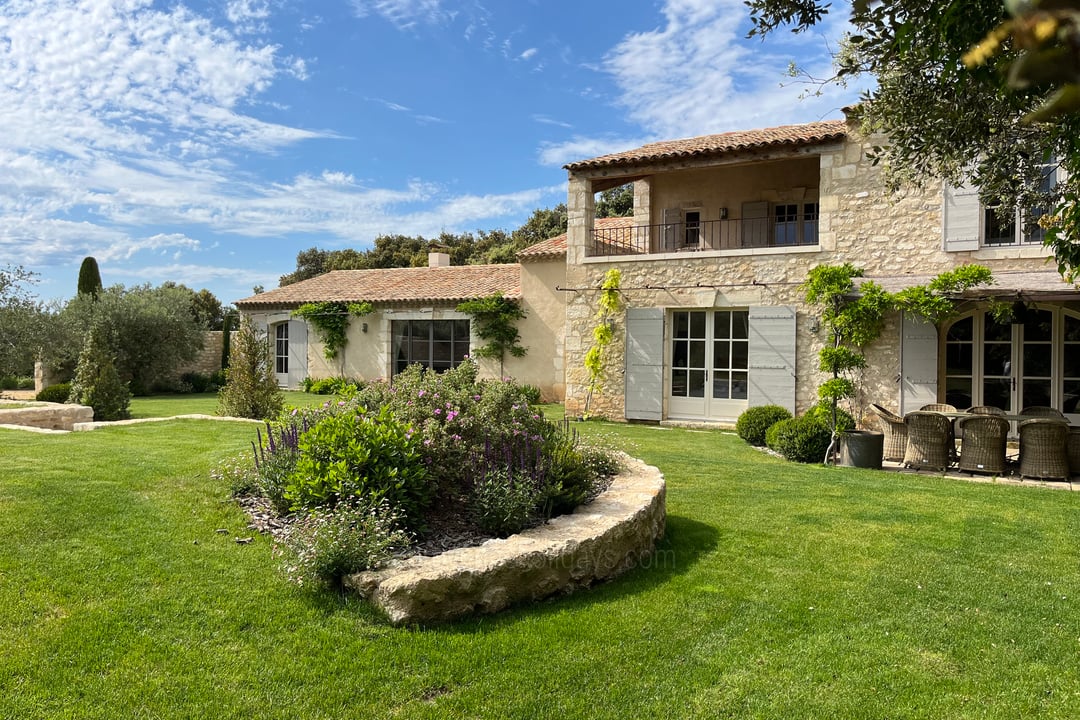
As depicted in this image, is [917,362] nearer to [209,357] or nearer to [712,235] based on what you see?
[712,235]

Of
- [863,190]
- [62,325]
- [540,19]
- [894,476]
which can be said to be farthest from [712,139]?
[62,325]

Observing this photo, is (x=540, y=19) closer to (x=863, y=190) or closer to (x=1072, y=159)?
(x=863, y=190)

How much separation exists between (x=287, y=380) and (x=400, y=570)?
19500mm

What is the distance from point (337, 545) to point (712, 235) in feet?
43.2

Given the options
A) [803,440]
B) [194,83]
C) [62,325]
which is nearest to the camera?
[803,440]

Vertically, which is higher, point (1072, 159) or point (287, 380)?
point (1072, 159)

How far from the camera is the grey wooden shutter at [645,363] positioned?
13867 millimetres

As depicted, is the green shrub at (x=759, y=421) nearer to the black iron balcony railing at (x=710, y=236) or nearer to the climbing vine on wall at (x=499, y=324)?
the black iron balcony railing at (x=710, y=236)

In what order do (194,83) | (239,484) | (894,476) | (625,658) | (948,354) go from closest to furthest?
1. (625,658)
2. (239,484)
3. (894,476)
4. (194,83)
5. (948,354)

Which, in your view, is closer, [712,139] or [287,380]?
[712,139]

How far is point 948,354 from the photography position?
11453 mm

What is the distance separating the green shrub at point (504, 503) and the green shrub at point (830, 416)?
260 inches

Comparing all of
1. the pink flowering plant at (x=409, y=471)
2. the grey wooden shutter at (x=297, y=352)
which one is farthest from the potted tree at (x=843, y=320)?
the grey wooden shutter at (x=297, y=352)

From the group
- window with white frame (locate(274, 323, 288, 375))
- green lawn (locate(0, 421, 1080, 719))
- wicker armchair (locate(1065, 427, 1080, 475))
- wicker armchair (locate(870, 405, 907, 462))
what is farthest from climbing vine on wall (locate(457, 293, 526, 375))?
green lawn (locate(0, 421, 1080, 719))
